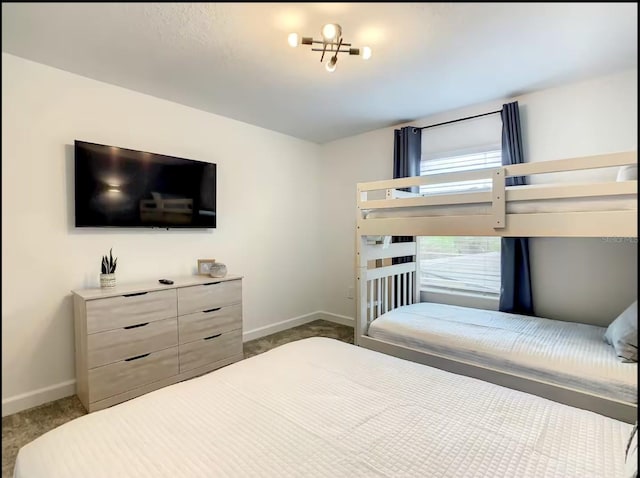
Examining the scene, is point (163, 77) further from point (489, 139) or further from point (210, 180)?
point (489, 139)

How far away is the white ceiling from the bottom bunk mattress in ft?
4.53

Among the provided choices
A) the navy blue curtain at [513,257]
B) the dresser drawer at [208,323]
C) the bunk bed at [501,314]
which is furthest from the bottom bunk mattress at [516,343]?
the dresser drawer at [208,323]

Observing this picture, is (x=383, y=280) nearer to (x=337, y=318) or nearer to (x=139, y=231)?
(x=337, y=318)

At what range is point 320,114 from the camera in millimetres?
3090

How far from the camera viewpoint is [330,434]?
3.54 ft

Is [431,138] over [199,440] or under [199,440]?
over

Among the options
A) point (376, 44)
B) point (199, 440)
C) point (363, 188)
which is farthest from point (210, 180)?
point (199, 440)

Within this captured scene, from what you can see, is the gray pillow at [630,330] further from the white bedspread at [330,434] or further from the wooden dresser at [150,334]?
the wooden dresser at [150,334]

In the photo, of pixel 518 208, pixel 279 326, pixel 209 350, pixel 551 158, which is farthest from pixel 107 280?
pixel 551 158

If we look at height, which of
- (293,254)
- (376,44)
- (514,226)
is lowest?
(293,254)

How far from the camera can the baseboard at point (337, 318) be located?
12.7 ft

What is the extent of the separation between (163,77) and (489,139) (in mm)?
2648

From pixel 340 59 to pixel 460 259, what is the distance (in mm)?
2011

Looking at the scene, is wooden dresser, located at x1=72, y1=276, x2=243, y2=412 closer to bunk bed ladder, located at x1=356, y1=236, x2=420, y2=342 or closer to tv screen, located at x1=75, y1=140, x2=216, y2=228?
tv screen, located at x1=75, y1=140, x2=216, y2=228
